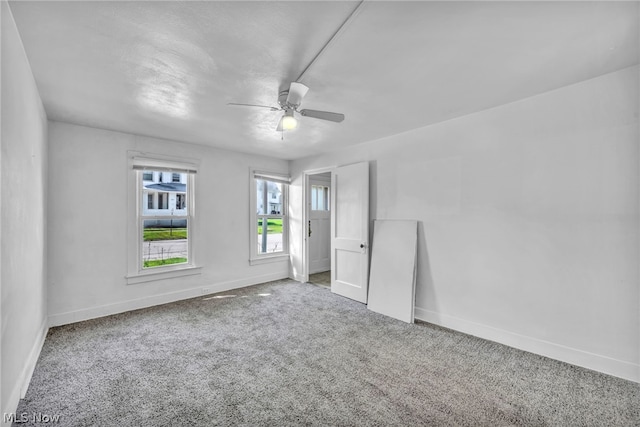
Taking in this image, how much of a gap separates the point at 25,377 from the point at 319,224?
185 inches

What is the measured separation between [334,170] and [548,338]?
10.9ft

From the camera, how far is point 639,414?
181cm

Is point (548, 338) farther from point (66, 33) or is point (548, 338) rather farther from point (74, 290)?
point (74, 290)

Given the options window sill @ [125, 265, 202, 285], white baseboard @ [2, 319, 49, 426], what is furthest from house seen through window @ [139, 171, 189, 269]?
white baseboard @ [2, 319, 49, 426]

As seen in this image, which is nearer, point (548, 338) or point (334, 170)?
point (548, 338)

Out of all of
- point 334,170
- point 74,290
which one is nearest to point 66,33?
point 74,290

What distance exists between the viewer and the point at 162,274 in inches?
156

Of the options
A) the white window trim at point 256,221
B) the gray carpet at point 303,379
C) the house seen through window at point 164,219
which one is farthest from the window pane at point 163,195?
the gray carpet at point 303,379

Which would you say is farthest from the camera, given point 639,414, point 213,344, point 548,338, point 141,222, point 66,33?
point 141,222

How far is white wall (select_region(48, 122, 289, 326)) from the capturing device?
321 cm

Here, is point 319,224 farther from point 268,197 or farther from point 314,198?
point 268,197

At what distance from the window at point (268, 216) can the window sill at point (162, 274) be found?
103 centimetres

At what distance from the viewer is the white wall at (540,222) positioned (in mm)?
2178

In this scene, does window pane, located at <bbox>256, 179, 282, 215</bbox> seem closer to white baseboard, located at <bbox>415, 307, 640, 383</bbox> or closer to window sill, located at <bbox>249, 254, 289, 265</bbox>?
window sill, located at <bbox>249, 254, 289, 265</bbox>
